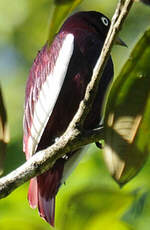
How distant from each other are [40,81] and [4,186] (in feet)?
3.26

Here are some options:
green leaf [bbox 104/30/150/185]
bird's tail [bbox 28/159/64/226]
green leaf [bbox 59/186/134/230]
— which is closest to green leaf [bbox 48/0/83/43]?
green leaf [bbox 104/30/150/185]

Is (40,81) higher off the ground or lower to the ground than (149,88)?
lower

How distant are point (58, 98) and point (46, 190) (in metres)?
0.50

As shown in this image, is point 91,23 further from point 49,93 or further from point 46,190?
point 46,190

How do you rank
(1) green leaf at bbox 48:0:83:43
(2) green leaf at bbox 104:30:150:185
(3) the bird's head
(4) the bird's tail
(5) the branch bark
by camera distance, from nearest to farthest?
(1) green leaf at bbox 48:0:83:43, (2) green leaf at bbox 104:30:150:185, (5) the branch bark, (4) the bird's tail, (3) the bird's head

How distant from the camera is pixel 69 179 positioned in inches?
110

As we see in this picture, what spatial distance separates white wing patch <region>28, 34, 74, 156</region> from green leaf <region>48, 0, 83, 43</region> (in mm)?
1562

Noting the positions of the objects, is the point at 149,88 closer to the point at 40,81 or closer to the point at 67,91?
the point at 67,91

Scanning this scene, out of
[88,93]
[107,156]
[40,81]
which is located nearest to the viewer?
[107,156]

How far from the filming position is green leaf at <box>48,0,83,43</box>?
1.00 metres

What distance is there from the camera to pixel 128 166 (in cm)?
116

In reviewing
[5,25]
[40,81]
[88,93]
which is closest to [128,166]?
[88,93]

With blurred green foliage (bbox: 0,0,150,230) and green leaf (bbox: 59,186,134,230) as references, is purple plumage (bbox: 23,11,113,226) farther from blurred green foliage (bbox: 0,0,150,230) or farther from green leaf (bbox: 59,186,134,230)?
green leaf (bbox: 59,186,134,230)

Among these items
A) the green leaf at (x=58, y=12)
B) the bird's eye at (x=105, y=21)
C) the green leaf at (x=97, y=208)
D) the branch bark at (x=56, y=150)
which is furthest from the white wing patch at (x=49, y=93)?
the green leaf at (x=58, y=12)
